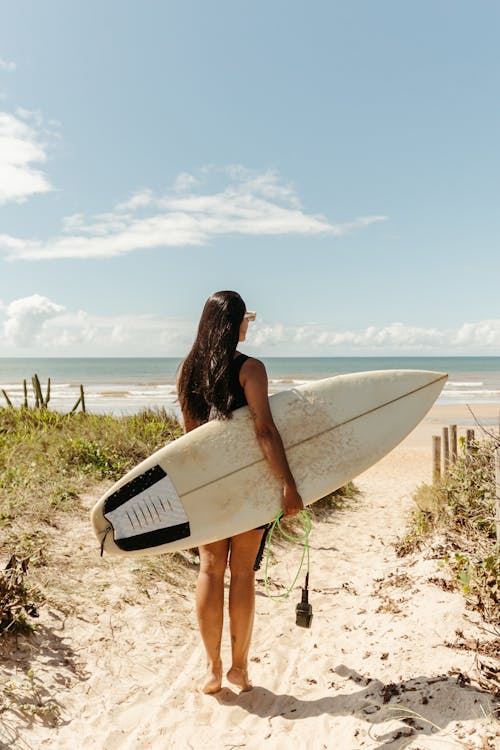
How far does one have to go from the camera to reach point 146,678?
10.4 ft

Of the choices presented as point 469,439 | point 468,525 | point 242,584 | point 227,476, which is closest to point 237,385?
point 227,476

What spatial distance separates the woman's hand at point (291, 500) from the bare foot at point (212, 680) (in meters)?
0.93

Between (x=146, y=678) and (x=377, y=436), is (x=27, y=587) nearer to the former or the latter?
(x=146, y=678)

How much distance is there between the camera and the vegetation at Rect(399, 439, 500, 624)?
3.32 metres

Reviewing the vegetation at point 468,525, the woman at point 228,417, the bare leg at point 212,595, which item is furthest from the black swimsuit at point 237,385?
the vegetation at point 468,525

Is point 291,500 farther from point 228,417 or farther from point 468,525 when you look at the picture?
point 468,525

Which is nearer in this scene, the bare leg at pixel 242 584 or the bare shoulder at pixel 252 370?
the bare shoulder at pixel 252 370

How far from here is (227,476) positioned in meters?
3.01

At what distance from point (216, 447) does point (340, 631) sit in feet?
5.40

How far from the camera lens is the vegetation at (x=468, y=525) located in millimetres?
3324

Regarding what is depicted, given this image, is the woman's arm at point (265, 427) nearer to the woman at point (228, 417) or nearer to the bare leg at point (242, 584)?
the woman at point (228, 417)

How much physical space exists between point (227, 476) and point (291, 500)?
0.43 metres

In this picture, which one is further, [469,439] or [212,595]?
[469,439]

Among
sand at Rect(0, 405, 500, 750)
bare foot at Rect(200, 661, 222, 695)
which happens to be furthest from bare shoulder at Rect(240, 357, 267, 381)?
sand at Rect(0, 405, 500, 750)
